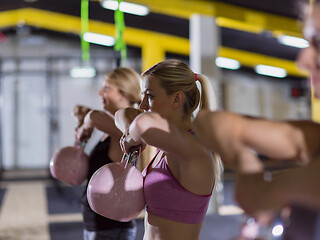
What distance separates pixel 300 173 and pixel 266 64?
11273 millimetres

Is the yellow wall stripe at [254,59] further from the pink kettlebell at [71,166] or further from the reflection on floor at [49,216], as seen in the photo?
the pink kettlebell at [71,166]

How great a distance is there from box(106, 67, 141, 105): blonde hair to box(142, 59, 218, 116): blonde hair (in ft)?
1.83

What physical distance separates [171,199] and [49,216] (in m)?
4.21

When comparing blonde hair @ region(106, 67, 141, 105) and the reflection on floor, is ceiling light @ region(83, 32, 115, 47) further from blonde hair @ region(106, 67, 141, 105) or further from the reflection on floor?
blonde hair @ region(106, 67, 141, 105)

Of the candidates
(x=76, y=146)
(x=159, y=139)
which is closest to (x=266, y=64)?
(x=76, y=146)

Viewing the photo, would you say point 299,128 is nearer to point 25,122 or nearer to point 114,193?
point 114,193

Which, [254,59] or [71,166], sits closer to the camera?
[71,166]

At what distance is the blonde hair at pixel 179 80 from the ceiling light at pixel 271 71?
10.9m

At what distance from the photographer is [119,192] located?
1102mm

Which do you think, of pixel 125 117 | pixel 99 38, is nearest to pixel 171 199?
pixel 125 117

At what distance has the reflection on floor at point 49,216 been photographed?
13.0ft

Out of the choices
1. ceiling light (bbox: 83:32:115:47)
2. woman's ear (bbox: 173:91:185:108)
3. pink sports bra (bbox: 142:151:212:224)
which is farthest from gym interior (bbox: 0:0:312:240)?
woman's ear (bbox: 173:91:185:108)

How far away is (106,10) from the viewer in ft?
24.3

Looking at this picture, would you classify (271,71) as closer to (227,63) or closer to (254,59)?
(254,59)
